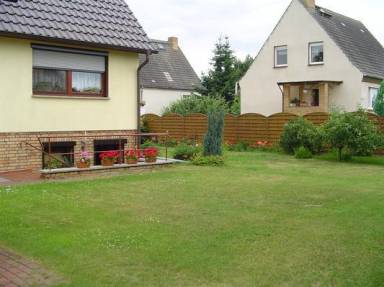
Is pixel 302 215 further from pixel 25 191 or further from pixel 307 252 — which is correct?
pixel 25 191

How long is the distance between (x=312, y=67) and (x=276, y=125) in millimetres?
9629

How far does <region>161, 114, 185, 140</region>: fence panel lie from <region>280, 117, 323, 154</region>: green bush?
320 inches

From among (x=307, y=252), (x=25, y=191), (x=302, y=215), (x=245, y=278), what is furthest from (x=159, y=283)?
(x=25, y=191)

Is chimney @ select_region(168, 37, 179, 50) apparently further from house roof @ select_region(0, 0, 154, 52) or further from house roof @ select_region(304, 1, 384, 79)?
house roof @ select_region(0, 0, 154, 52)

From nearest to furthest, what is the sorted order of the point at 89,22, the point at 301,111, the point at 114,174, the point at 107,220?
1. the point at 107,220
2. the point at 114,174
3. the point at 89,22
4. the point at 301,111

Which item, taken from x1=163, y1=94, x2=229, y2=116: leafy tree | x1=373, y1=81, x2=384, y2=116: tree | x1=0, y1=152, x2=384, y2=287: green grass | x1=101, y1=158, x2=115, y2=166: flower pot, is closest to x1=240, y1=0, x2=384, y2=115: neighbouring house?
x1=163, y1=94, x2=229, y2=116: leafy tree

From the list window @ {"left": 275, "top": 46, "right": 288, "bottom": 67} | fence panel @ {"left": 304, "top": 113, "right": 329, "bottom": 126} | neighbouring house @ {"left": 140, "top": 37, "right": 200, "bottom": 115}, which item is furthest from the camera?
neighbouring house @ {"left": 140, "top": 37, "right": 200, "bottom": 115}

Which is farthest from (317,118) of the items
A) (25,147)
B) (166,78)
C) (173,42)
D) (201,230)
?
(173,42)

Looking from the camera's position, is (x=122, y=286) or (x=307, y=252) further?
(x=307, y=252)

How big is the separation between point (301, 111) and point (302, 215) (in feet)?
76.8

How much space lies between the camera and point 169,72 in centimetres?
4312

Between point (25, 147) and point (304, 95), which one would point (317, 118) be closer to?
point (304, 95)

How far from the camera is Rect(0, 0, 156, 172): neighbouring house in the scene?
47.5 ft

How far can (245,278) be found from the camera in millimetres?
5555
